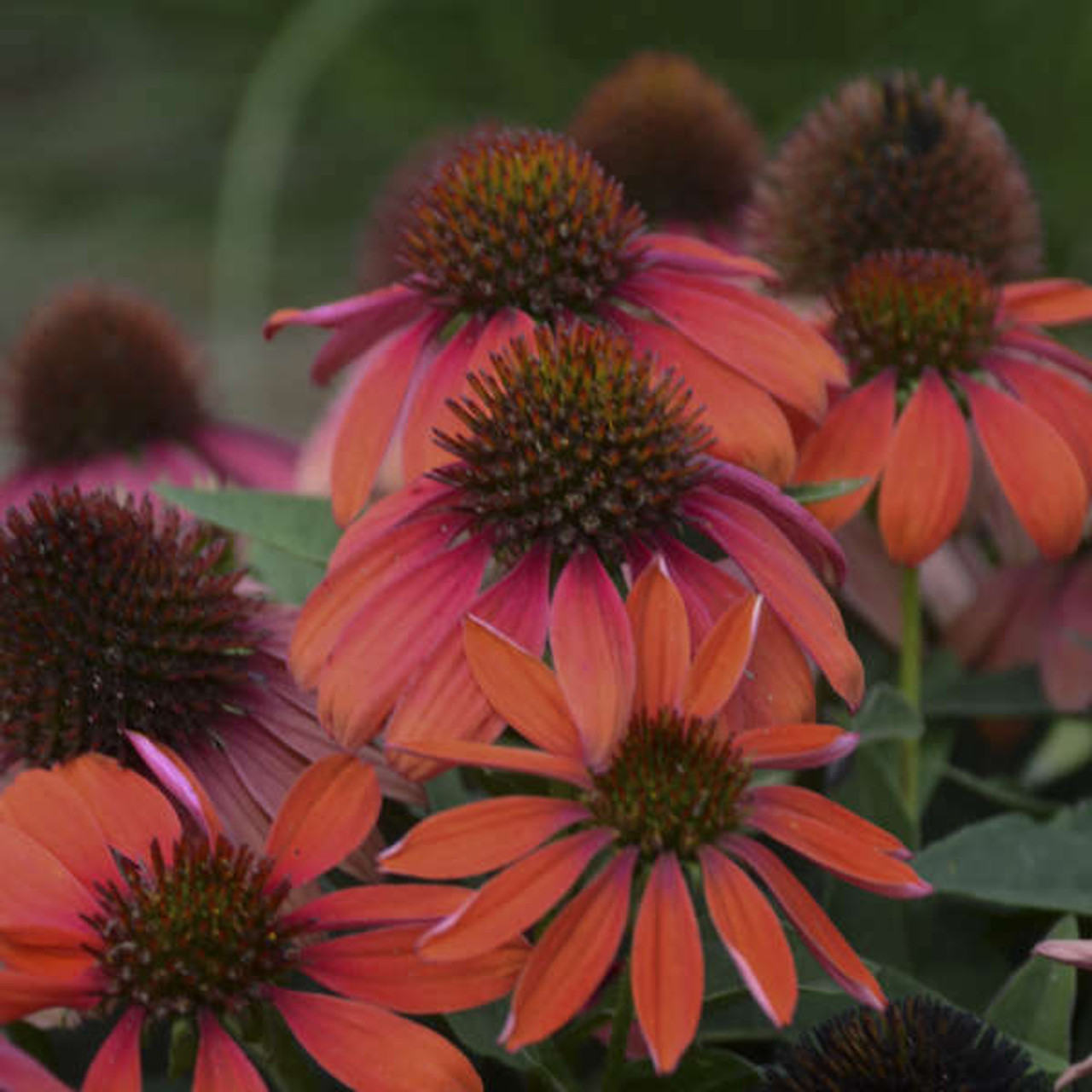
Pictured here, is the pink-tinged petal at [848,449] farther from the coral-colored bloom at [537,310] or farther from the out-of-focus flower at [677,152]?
the out-of-focus flower at [677,152]

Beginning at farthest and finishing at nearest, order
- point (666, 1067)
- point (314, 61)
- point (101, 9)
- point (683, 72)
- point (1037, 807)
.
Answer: point (101, 9) → point (314, 61) → point (683, 72) → point (1037, 807) → point (666, 1067)

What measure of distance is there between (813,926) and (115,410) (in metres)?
0.65

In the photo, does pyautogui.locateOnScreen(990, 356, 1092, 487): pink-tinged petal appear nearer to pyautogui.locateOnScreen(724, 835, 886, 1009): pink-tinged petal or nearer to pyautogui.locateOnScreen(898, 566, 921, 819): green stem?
pyautogui.locateOnScreen(898, 566, 921, 819): green stem

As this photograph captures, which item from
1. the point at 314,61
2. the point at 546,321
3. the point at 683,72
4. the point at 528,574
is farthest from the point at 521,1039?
the point at 314,61

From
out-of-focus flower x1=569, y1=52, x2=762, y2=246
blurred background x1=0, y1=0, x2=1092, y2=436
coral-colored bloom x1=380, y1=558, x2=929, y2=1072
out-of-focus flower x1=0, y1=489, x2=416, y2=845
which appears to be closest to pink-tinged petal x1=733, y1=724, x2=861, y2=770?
coral-colored bloom x1=380, y1=558, x2=929, y2=1072

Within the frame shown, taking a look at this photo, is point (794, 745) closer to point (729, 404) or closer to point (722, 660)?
point (722, 660)

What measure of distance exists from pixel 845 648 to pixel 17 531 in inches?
9.4

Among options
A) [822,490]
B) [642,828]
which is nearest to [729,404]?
[822,490]

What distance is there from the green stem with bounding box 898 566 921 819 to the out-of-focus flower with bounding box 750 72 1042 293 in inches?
6.1

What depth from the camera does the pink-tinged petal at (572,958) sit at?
319 millimetres

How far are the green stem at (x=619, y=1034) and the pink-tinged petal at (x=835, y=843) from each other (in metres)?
0.05

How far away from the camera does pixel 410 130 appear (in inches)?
113

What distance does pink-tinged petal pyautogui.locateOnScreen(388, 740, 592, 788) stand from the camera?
1.12 ft

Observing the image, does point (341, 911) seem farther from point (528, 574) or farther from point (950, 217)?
point (950, 217)
